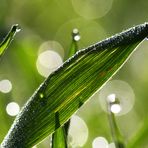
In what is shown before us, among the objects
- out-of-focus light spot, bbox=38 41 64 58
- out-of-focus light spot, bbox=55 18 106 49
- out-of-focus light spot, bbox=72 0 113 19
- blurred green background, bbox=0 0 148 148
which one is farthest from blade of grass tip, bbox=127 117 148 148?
out-of-focus light spot, bbox=72 0 113 19

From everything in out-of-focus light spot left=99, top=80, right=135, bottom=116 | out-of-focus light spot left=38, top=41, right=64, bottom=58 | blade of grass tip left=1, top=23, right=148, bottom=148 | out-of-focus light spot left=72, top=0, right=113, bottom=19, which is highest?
out-of-focus light spot left=72, top=0, right=113, bottom=19

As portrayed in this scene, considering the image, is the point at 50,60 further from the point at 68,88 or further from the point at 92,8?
the point at 68,88

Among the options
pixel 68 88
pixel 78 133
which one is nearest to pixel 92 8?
pixel 78 133

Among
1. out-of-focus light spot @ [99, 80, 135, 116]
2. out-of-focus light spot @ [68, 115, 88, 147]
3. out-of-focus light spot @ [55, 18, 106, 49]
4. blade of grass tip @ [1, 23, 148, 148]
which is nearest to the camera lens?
blade of grass tip @ [1, 23, 148, 148]

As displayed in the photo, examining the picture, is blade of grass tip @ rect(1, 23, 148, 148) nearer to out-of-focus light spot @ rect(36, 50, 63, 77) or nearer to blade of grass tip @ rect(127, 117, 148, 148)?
blade of grass tip @ rect(127, 117, 148, 148)

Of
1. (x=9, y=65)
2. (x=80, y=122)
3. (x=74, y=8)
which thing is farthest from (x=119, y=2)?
(x=80, y=122)

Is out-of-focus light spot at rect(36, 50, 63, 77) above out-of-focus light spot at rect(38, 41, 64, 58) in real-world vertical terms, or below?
below
